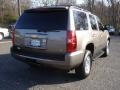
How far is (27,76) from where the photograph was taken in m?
7.12

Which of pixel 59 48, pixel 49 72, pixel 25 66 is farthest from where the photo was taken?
pixel 25 66

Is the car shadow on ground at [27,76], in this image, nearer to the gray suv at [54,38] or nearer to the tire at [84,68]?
the tire at [84,68]

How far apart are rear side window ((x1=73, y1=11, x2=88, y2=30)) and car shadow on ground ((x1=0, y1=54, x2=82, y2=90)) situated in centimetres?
150

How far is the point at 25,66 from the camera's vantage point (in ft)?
27.4

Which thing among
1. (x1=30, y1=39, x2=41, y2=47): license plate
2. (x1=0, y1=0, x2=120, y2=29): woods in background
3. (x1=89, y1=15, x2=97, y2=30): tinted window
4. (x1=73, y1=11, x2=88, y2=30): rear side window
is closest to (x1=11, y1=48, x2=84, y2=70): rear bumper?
(x1=30, y1=39, x2=41, y2=47): license plate

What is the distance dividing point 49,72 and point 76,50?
69.2 inches

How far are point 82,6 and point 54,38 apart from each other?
4670 cm

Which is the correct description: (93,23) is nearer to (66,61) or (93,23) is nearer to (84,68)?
(84,68)

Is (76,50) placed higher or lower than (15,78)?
higher

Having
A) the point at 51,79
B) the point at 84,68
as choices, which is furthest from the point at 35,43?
the point at 84,68

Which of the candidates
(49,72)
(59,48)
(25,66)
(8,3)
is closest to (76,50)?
(59,48)

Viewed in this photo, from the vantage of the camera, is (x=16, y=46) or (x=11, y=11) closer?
(x=16, y=46)

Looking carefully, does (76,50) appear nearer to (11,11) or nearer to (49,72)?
(49,72)

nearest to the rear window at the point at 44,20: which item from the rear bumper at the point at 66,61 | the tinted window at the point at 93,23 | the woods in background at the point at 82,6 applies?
the rear bumper at the point at 66,61
